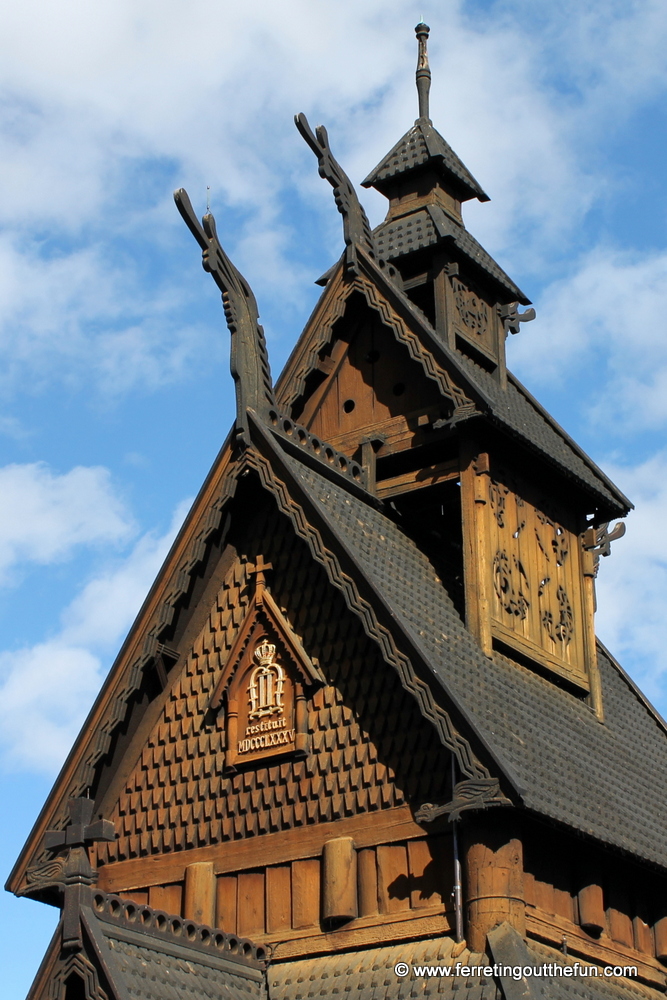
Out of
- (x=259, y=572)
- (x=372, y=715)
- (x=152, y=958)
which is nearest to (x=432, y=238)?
(x=259, y=572)

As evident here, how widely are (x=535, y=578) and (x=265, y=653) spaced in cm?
405

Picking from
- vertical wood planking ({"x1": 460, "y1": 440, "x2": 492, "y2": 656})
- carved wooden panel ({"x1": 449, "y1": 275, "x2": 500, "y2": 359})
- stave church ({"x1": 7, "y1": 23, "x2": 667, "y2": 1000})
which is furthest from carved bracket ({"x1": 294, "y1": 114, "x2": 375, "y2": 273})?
vertical wood planking ({"x1": 460, "y1": 440, "x2": 492, "y2": 656})

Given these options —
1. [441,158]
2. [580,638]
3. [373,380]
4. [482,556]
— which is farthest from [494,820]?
[441,158]

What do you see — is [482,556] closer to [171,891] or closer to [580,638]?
[580,638]

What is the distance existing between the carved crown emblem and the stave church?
0.03m

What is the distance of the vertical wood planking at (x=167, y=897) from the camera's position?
16.8 meters

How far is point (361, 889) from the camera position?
15.4 meters

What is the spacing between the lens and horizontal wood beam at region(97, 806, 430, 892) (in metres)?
15.4

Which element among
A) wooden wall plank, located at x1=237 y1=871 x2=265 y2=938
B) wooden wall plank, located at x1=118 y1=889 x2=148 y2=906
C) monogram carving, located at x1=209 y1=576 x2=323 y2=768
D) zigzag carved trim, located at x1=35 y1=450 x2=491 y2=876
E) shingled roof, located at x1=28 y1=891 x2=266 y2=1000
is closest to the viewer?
shingled roof, located at x1=28 y1=891 x2=266 y2=1000

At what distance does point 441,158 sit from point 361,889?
437 inches

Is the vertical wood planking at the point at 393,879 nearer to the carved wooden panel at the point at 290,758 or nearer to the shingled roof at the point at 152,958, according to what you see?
the carved wooden panel at the point at 290,758

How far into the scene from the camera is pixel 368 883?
15383mm

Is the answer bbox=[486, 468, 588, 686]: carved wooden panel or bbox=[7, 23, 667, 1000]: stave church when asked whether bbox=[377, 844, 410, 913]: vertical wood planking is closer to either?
bbox=[7, 23, 667, 1000]: stave church

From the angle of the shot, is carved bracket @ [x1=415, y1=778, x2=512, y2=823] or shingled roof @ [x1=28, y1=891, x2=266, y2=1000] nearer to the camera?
shingled roof @ [x1=28, y1=891, x2=266, y2=1000]
